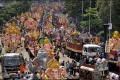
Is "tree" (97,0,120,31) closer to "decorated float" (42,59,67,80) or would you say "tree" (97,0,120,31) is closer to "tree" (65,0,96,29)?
"tree" (65,0,96,29)

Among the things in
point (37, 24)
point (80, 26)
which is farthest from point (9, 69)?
point (80, 26)

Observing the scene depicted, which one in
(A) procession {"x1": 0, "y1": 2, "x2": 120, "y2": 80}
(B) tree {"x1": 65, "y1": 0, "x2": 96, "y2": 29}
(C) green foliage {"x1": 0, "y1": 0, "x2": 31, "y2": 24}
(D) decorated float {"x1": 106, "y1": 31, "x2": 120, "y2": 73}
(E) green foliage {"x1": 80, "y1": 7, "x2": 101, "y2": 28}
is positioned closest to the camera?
(A) procession {"x1": 0, "y1": 2, "x2": 120, "y2": 80}

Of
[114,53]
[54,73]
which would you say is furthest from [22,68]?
[114,53]

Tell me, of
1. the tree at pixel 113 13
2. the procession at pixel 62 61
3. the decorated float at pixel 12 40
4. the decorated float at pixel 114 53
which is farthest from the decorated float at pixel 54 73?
the tree at pixel 113 13

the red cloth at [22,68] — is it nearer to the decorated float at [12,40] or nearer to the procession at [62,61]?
the procession at [62,61]

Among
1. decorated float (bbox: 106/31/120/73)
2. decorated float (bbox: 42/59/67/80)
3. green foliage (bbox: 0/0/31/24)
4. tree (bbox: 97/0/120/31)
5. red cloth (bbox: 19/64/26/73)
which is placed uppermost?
decorated float (bbox: 42/59/67/80)

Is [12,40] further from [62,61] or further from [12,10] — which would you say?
[12,10]

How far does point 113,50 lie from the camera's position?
39812 mm

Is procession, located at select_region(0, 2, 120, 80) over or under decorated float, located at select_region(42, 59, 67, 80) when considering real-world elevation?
under

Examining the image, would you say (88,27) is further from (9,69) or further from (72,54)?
(9,69)

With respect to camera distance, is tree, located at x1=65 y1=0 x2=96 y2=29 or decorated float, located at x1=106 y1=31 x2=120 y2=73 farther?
tree, located at x1=65 y1=0 x2=96 y2=29

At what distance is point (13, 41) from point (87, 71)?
22715mm

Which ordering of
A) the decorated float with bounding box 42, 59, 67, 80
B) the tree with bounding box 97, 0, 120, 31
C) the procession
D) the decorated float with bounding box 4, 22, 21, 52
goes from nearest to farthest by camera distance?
the decorated float with bounding box 42, 59, 67, 80
the procession
the decorated float with bounding box 4, 22, 21, 52
the tree with bounding box 97, 0, 120, 31

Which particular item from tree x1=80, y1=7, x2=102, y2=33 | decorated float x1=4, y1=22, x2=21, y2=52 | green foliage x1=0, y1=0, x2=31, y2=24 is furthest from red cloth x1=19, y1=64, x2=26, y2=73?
green foliage x1=0, y1=0, x2=31, y2=24
